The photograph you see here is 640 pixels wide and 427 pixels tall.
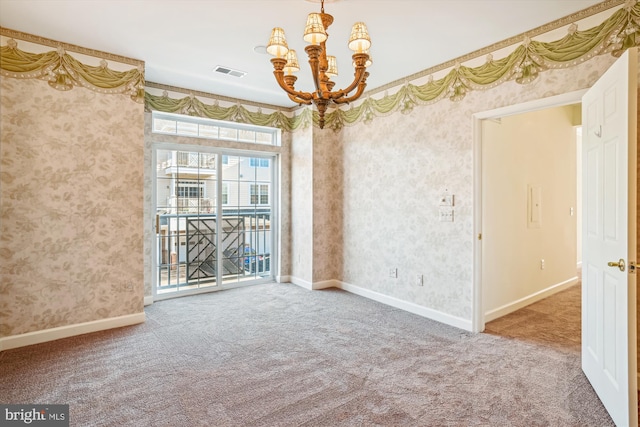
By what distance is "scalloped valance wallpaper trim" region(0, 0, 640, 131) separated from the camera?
8.73 feet

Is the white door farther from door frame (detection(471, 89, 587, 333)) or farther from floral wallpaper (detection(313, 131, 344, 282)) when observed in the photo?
floral wallpaper (detection(313, 131, 344, 282))

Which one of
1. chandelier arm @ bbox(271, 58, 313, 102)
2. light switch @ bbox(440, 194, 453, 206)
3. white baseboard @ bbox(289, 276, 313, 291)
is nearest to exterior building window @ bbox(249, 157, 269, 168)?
white baseboard @ bbox(289, 276, 313, 291)

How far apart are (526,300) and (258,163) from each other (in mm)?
4344

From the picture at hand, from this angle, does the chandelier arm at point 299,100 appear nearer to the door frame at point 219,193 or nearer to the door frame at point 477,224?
the door frame at point 477,224

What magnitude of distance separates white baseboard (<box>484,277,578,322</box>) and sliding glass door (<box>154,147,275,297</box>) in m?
3.38

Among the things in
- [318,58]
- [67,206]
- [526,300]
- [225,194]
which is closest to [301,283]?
[225,194]

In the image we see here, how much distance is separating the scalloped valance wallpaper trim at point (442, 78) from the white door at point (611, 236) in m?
0.54

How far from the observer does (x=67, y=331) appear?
344 cm

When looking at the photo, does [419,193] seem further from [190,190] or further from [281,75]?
[190,190]

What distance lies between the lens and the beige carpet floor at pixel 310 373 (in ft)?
7.18

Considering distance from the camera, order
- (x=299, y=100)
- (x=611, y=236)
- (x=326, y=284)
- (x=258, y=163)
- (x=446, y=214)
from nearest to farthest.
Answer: (x=611, y=236) → (x=299, y=100) → (x=446, y=214) → (x=326, y=284) → (x=258, y=163)

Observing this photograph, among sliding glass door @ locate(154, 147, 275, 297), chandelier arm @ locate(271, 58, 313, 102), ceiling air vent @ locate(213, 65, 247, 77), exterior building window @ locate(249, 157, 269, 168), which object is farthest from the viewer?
exterior building window @ locate(249, 157, 269, 168)

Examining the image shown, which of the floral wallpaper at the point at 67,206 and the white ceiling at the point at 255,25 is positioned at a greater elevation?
the white ceiling at the point at 255,25

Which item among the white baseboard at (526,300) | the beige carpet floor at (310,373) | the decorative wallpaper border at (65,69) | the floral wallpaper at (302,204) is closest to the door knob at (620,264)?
the beige carpet floor at (310,373)
